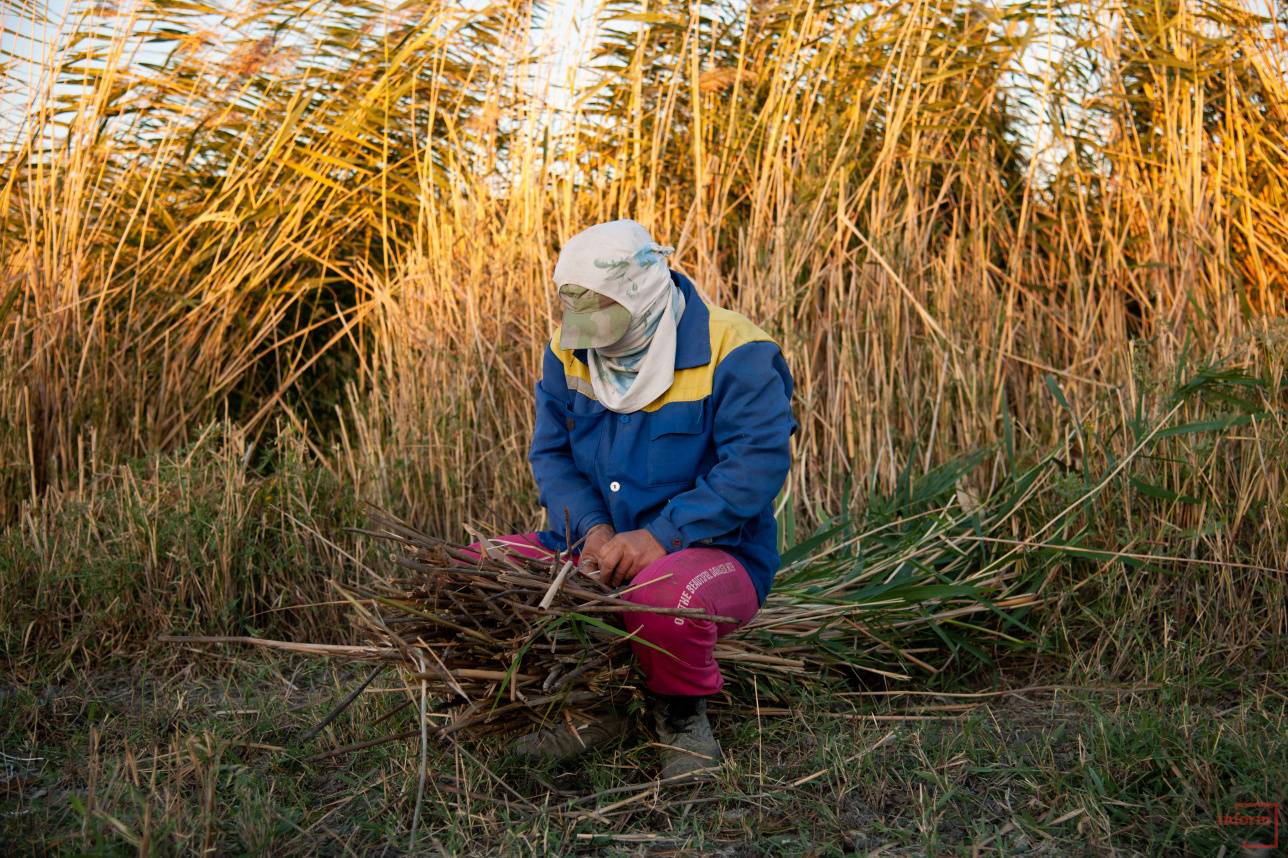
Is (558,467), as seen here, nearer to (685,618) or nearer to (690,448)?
(690,448)

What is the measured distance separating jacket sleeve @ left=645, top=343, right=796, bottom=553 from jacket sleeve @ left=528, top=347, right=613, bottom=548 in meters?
0.19

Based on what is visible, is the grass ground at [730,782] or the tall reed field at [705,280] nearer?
the grass ground at [730,782]

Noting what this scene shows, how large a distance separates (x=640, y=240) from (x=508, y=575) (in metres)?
0.74

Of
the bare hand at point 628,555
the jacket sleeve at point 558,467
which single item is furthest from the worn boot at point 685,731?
the jacket sleeve at point 558,467

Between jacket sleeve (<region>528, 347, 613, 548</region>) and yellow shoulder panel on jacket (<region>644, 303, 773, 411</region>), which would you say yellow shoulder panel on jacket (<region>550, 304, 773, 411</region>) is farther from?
jacket sleeve (<region>528, 347, 613, 548</region>)

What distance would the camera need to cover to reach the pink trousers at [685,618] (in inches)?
83.0

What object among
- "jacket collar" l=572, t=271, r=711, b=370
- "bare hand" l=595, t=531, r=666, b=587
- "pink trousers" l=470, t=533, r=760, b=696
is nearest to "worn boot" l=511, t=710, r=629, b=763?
"pink trousers" l=470, t=533, r=760, b=696

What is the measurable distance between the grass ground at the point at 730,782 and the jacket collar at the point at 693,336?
0.80 m

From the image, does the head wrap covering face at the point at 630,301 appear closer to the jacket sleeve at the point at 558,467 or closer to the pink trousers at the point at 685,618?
the jacket sleeve at the point at 558,467

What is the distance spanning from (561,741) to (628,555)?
1.33 feet

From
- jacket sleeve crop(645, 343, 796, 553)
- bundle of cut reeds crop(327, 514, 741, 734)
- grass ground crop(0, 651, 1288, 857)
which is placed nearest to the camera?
grass ground crop(0, 651, 1288, 857)

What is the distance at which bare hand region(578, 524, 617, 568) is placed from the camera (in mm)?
2258

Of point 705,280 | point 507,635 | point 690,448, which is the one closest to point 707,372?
point 690,448

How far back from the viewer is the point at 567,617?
205 cm
